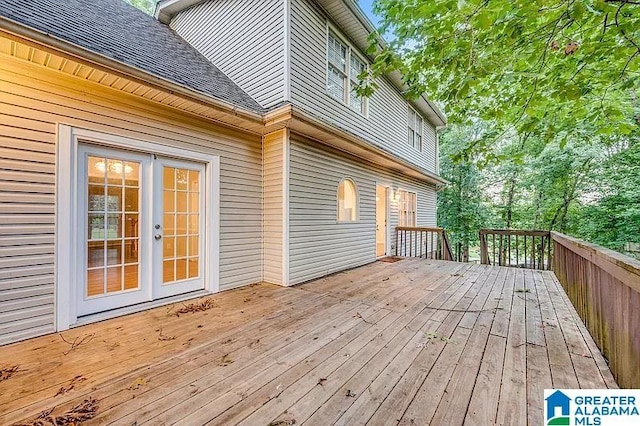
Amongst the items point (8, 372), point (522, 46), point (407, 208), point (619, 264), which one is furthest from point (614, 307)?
point (407, 208)

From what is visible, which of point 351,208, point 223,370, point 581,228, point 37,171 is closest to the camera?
point 223,370

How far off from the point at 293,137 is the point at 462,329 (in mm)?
3702

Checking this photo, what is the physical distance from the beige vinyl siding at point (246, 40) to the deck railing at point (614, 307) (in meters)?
4.39

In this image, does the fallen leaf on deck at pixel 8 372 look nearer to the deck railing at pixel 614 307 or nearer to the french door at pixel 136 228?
the french door at pixel 136 228

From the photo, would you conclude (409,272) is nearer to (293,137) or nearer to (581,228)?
(293,137)

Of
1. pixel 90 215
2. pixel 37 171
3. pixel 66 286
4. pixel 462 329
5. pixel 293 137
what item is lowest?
pixel 462 329

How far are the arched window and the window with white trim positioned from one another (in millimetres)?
2580

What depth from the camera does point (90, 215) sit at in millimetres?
3109

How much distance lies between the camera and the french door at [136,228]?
309 centimetres

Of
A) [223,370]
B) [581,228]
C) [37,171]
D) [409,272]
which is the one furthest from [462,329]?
[581,228]

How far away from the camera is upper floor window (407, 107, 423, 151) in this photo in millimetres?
9262

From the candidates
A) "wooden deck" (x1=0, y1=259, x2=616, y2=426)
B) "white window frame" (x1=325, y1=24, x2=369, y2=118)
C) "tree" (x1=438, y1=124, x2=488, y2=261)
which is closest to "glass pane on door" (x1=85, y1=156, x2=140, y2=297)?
"wooden deck" (x1=0, y1=259, x2=616, y2=426)

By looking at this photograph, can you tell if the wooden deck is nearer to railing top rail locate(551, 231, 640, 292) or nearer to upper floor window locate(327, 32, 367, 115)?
railing top rail locate(551, 231, 640, 292)

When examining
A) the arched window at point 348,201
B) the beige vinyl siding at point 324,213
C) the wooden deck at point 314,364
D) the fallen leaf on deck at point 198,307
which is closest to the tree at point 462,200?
the beige vinyl siding at point 324,213
